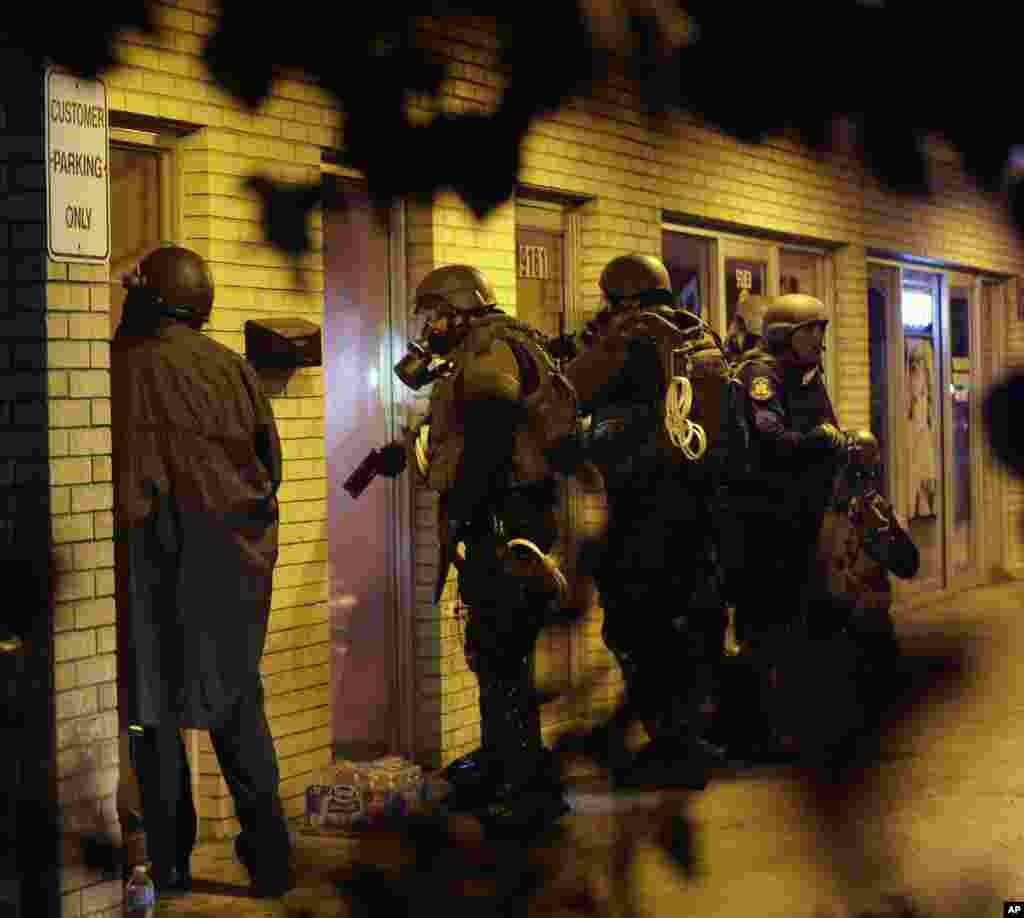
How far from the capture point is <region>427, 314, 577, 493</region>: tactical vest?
607 cm

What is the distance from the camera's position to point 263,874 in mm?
5430

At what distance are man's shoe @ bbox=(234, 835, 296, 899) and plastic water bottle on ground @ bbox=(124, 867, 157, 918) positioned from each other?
383 mm

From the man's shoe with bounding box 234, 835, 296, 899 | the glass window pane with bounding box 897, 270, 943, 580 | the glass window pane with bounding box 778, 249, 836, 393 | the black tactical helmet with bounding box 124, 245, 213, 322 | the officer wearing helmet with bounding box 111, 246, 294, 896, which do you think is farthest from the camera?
the glass window pane with bounding box 897, 270, 943, 580

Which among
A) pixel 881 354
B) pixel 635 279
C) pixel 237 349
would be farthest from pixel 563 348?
pixel 881 354

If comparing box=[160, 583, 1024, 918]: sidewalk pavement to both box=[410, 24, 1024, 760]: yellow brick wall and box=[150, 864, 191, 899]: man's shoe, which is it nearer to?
box=[410, 24, 1024, 760]: yellow brick wall

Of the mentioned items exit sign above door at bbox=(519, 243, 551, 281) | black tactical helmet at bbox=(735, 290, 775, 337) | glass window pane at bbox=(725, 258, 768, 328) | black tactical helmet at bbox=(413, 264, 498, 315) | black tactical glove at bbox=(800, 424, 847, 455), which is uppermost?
glass window pane at bbox=(725, 258, 768, 328)

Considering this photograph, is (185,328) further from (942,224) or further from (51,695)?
(942,224)

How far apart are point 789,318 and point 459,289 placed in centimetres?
198

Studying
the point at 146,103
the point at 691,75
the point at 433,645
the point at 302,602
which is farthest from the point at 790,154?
the point at 433,645

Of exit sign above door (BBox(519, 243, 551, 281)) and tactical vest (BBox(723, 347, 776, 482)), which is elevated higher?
exit sign above door (BBox(519, 243, 551, 281))

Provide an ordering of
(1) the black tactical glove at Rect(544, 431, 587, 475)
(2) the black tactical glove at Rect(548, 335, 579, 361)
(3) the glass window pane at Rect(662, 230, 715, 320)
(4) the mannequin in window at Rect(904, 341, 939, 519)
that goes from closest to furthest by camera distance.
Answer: (1) the black tactical glove at Rect(544, 431, 587, 475), (2) the black tactical glove at Rect(548, 335, 579, 361), (3) the glass window pane at Rect(662, 230, 715, 320), (4) the mannequin in window at Rect(904, 341, 939, 519)

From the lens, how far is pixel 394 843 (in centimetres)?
204

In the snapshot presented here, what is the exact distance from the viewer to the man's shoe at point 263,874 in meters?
5.36

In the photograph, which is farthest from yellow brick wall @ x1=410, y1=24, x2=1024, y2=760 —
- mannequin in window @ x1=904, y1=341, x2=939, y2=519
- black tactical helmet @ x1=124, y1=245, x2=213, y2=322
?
mannequin in window @ x1=904, y1=341, x2=939, y2=519
